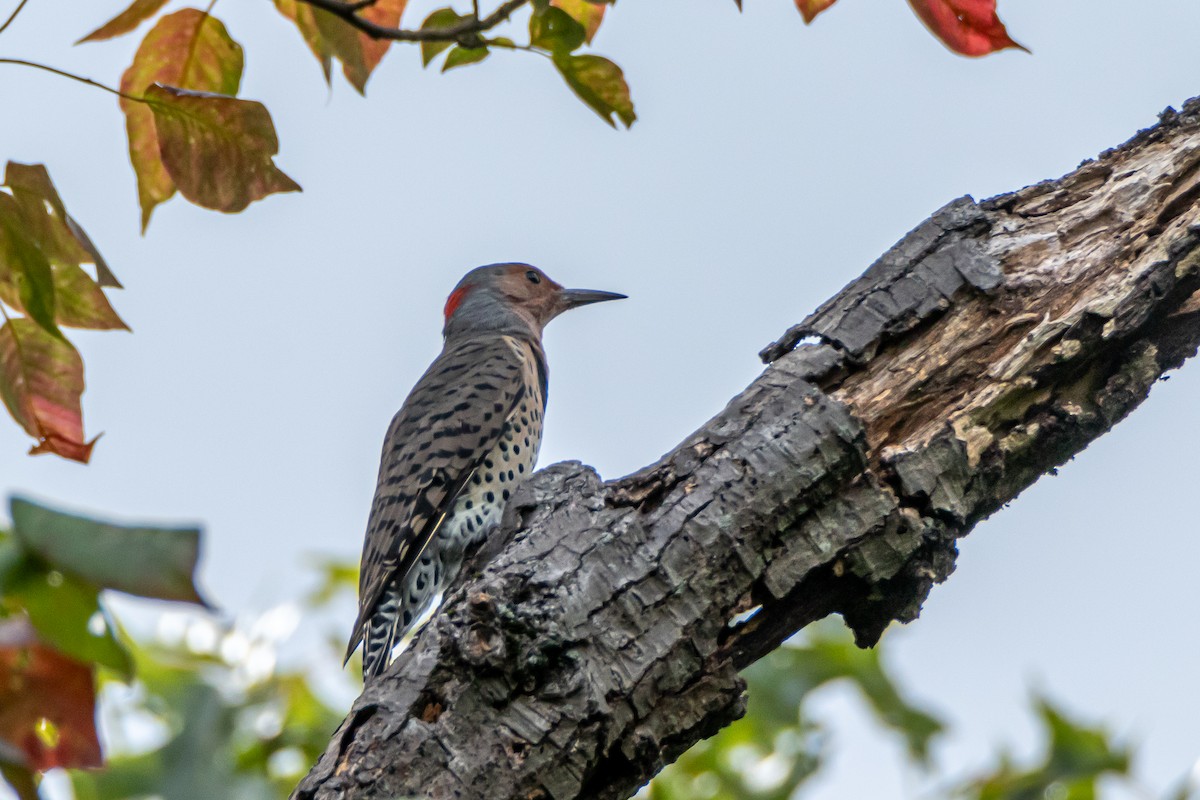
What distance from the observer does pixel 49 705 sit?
137 centimetres

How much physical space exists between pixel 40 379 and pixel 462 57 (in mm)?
1059

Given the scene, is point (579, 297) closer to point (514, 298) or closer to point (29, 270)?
point (514, 298)

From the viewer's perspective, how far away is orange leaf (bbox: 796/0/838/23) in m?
2.68

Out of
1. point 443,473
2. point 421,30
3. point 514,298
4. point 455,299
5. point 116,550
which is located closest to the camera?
point 116,550

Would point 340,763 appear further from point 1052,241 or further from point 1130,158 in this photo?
point 1130,158

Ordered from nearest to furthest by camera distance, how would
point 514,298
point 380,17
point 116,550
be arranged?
point 116,550 < point 380,17 < point 514,298

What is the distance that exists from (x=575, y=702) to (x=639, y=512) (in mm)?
532

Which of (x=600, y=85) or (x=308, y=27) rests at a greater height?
(x=308, y=27)

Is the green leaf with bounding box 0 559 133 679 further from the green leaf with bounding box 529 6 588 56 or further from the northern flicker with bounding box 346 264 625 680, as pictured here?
the northern flicker with bounding box 346 264 625 680

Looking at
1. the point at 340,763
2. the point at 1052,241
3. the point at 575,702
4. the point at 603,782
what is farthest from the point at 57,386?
the point at 1052,241

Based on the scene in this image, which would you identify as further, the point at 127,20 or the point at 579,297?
the point at 579,297

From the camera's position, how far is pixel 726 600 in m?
2.98

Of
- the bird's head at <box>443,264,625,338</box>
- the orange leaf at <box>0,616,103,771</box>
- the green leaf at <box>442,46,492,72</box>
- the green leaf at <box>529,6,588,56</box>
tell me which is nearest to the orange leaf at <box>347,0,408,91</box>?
the green leaf at <box>442,46,492,72</box>

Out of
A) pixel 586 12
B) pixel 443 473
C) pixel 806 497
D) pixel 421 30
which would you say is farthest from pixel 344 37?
pixel 443 473
